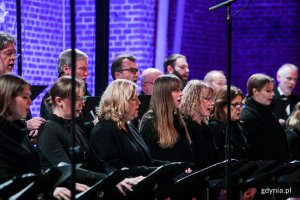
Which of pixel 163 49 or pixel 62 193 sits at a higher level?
pixel 163 49

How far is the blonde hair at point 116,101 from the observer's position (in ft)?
18.7

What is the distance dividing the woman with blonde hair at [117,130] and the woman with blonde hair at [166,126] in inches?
18.5

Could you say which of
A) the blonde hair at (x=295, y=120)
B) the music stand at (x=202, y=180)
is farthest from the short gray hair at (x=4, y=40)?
the blonde hair at (x=295, y=120)

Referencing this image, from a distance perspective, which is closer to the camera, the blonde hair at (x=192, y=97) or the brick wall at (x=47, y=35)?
the blonde hair at (x=192, y=97)

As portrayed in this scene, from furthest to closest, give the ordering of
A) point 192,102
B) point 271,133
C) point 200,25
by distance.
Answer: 1. point 200,25
2. point 271,133
3. point 192,102

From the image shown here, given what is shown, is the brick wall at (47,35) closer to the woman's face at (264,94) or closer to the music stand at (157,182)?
the woman's face at (264,94)

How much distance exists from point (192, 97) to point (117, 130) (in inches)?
50.9

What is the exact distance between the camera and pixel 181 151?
20.7ft

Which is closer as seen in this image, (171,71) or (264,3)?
(171,71)

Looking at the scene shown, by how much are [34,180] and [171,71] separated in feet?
15.2

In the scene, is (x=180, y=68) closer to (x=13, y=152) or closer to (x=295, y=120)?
(x=295, y=120)

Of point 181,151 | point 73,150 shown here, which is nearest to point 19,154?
point 73,150

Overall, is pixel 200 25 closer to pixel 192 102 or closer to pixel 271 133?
pixel 271 133

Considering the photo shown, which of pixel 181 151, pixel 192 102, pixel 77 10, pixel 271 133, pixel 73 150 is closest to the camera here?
pixel 73 150
